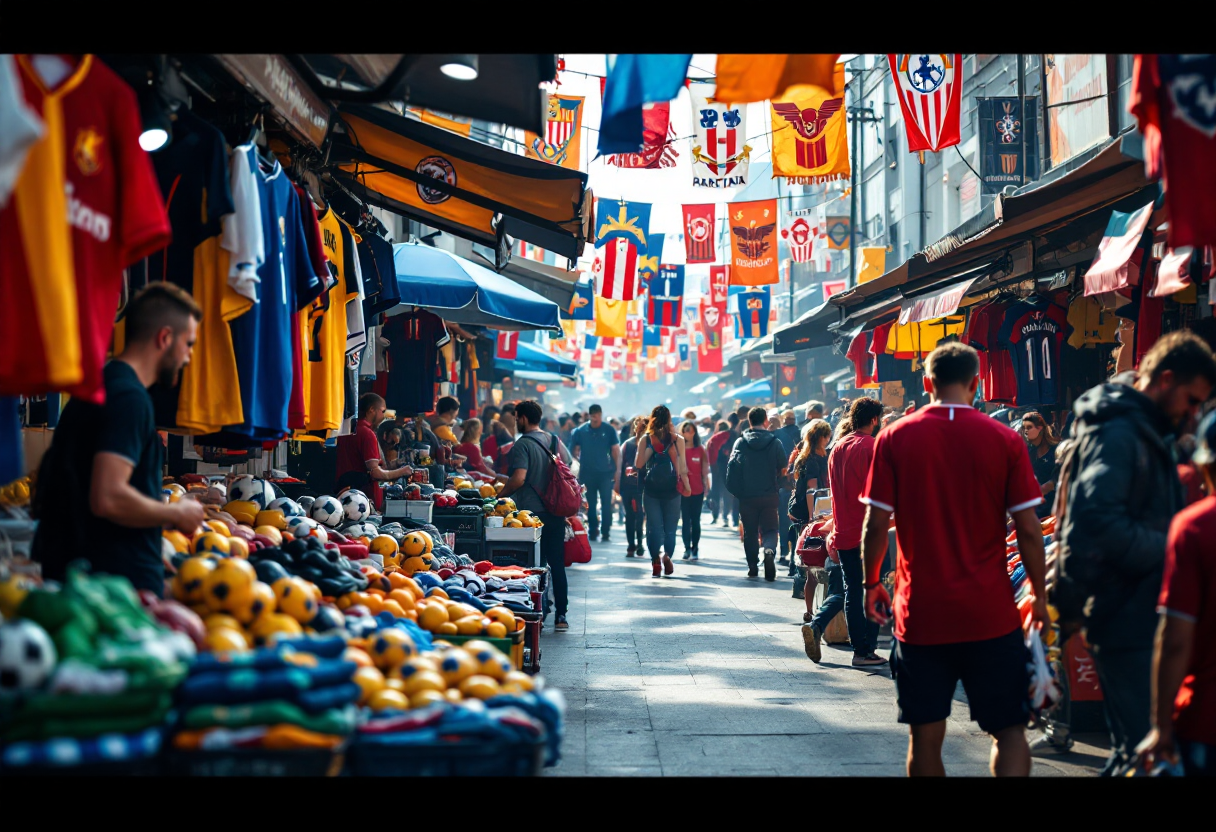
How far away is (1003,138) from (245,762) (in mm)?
16296

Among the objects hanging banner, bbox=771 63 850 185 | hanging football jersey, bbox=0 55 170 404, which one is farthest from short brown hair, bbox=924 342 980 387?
hanging banner, bbox=771 63 850 185

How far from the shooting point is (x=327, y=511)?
8031 millimetres

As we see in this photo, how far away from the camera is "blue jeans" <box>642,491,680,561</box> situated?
14922 millimetres

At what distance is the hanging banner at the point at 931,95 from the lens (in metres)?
12.4

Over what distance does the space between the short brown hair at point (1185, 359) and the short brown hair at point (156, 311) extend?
371 cm

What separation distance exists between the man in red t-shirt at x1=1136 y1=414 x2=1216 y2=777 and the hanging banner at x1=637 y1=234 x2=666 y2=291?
1790cm

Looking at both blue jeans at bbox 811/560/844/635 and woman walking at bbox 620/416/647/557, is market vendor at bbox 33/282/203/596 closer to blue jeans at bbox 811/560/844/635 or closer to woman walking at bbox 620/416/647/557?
blue jeans at bbox 811/560/844/635

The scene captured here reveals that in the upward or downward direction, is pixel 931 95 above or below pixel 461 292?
above

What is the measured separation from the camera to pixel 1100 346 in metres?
10.4

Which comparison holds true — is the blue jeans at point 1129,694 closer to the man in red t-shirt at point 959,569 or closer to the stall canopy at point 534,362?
the man in red t-shirt at point 959,569

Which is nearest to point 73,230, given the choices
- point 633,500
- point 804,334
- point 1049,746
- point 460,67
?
point 460,67

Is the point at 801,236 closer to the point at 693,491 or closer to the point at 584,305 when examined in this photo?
the point at 584,305
